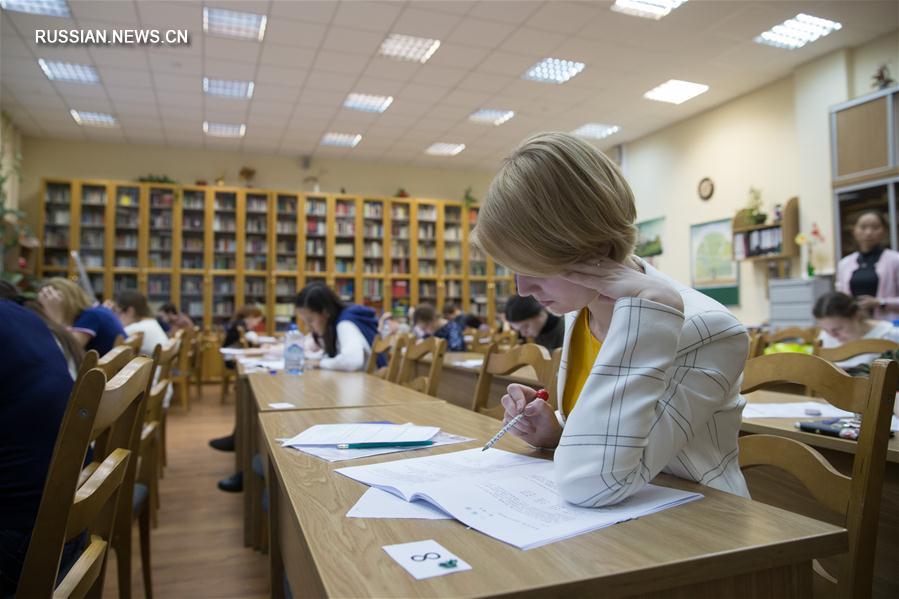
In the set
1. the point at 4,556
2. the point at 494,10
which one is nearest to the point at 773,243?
the point at 494,10

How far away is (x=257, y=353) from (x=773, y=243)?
614 centimetres

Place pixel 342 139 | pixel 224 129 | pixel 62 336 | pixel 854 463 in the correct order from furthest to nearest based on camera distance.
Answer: pixel 342 139
pixel 224 129
pixel 62 336
pixel 854 463

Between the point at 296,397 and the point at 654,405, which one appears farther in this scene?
the point at 296,397

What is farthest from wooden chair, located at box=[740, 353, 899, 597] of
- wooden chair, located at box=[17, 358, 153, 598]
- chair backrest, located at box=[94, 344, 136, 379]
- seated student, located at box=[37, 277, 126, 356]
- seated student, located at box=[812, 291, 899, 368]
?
seated student, located at box=[37, 277, 126, 356]

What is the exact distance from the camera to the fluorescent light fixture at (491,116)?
831cm

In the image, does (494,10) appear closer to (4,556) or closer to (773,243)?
(773,243)

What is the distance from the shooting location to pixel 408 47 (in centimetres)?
639

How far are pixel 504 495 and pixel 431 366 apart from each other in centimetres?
161

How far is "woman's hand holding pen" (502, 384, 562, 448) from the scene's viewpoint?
1045 millimetres

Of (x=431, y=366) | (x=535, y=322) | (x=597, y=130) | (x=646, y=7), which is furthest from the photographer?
(x=597, y=130)

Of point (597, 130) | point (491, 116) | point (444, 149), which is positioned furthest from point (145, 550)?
point (444, 149)

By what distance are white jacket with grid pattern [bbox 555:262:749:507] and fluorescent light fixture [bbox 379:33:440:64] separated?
5863 millimetres

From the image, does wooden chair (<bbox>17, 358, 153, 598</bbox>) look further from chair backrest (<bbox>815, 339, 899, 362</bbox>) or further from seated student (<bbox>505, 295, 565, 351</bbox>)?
seated student (<bbox>505, 295, 565, 351</bbox>)

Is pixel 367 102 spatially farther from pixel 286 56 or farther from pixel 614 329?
pixel 614 329
